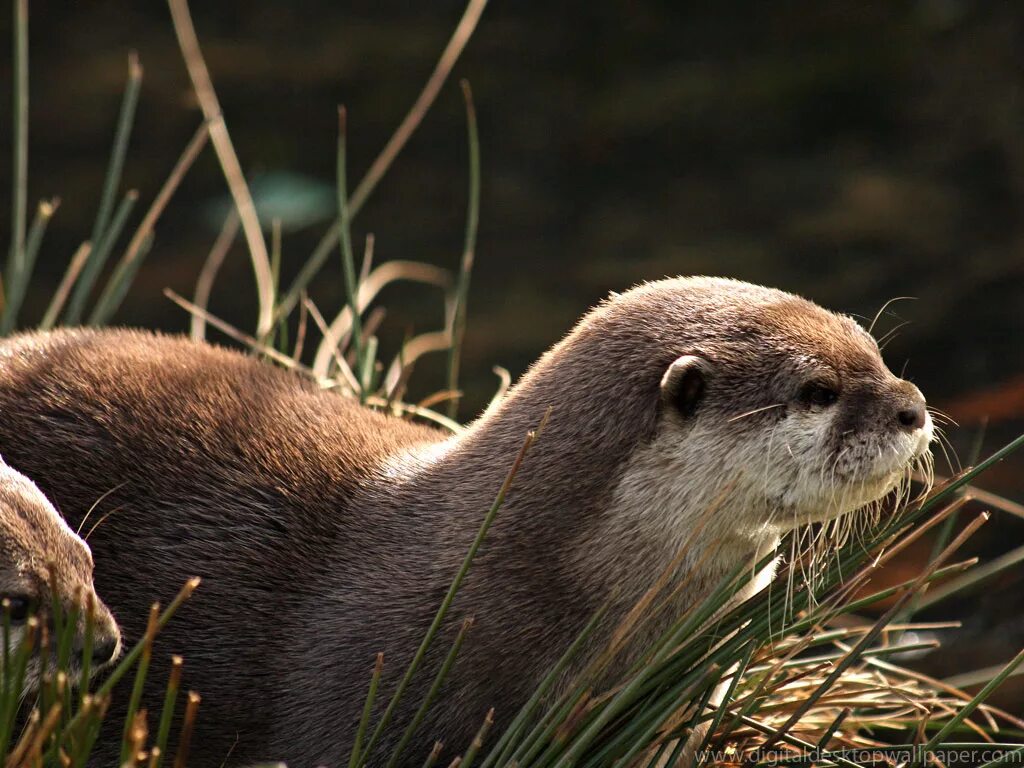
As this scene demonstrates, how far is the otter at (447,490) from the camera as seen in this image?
7.55ft

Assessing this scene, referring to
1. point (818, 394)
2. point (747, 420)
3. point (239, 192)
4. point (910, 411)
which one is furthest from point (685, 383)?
point (239, 192)

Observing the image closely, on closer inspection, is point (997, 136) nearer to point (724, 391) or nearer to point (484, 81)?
point (484, 81)

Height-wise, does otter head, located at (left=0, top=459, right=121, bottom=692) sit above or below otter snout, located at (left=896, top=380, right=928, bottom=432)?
below

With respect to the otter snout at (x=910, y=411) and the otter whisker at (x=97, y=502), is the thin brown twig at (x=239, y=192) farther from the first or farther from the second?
the otter snout at (x=910, y=411)

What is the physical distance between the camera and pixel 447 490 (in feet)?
8.18

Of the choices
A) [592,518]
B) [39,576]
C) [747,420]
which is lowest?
[39,576]

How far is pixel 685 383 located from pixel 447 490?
0.46 m

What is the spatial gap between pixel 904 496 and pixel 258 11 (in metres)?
5.39

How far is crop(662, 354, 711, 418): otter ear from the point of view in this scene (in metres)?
2.28

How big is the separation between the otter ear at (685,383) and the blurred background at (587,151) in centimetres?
266

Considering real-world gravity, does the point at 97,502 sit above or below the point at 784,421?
below

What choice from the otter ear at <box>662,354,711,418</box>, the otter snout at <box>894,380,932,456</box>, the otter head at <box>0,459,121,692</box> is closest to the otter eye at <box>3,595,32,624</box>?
the otter head at <box>0,459,121,692</box>

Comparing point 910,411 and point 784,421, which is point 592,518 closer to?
point 784,421

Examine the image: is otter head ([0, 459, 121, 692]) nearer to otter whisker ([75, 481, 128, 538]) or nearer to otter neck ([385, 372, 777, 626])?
otter whisker ([75, 481, 128, 538])
